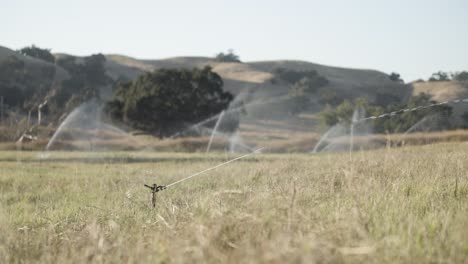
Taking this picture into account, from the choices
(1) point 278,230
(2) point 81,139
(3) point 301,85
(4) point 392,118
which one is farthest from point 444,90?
(1) point 278,230

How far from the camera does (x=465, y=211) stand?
4.85m

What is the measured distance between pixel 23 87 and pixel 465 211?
92.5 meters

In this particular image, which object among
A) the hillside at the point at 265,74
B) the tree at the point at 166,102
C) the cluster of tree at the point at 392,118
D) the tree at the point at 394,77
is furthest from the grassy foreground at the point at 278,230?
the tree at the point at 394,77

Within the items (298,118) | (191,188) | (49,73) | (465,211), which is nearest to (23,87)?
(49,73)

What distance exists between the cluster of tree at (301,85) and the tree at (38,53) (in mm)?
52628

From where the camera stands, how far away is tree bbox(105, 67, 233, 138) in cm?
5609

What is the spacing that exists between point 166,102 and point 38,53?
3092 inches

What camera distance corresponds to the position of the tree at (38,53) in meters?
122

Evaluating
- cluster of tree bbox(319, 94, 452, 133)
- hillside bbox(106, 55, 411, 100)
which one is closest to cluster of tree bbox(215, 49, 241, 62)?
hillside bbox(106, 55, 411, 100)

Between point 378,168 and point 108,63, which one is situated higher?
point 108,63

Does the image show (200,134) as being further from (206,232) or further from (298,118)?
(206,232)

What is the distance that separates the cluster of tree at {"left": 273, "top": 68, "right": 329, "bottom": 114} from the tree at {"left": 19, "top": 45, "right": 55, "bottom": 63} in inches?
2072

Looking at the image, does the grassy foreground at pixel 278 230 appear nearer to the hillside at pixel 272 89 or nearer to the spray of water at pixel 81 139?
the spray of water at pixel 81 139

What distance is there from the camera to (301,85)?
11631 centimetres
